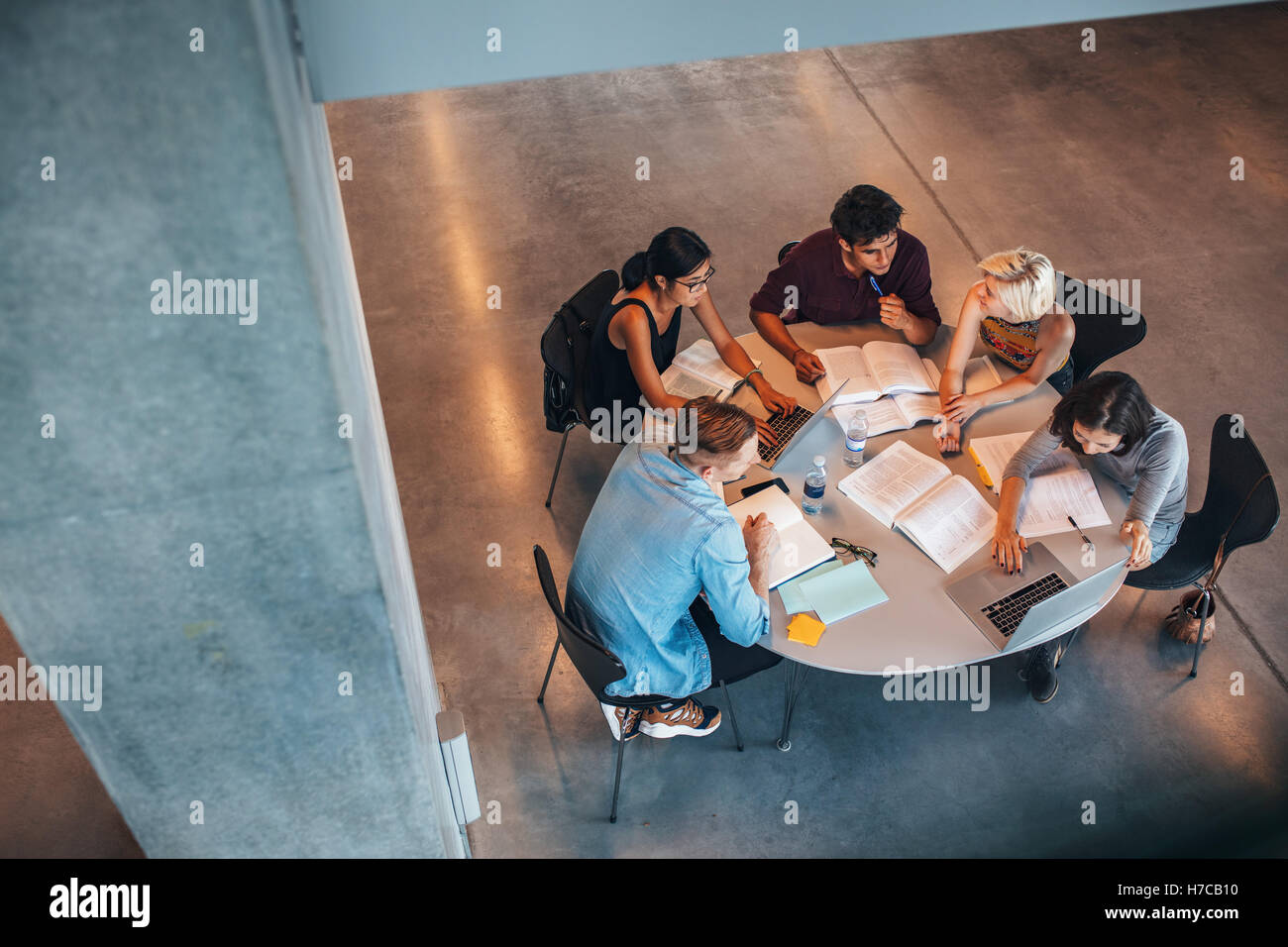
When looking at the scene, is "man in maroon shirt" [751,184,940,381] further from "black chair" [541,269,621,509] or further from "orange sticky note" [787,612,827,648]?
"orange sticky note" [787,612,827,648]

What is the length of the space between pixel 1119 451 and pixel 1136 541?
0.31 m

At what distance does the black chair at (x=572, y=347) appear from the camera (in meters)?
3.98

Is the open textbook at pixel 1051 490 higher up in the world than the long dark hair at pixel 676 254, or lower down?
lower down

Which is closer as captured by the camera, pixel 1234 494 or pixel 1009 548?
pixel 1009 548

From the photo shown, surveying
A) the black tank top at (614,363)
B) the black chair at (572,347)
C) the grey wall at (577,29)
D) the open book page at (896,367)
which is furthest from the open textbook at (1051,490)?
the grey wall at (577,29)

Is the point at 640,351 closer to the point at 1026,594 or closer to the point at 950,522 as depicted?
the point at 950,522

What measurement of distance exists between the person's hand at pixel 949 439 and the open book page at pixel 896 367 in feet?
0.67

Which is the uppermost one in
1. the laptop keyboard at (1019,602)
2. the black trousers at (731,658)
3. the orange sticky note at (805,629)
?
the laptop keyboard at (1019,602)

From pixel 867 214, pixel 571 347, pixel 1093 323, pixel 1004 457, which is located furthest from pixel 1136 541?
pixel 571 347

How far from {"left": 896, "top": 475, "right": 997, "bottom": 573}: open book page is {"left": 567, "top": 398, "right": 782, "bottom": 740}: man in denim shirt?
0.51 meters

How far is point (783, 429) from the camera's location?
374cm

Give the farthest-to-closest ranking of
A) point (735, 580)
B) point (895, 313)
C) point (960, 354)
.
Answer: point (895, 313), point (960, 354), point (735, 580)

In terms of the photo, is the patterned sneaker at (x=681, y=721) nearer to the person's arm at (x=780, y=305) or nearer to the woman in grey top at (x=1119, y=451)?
the woman in grey top at (x=1119, y=451)
